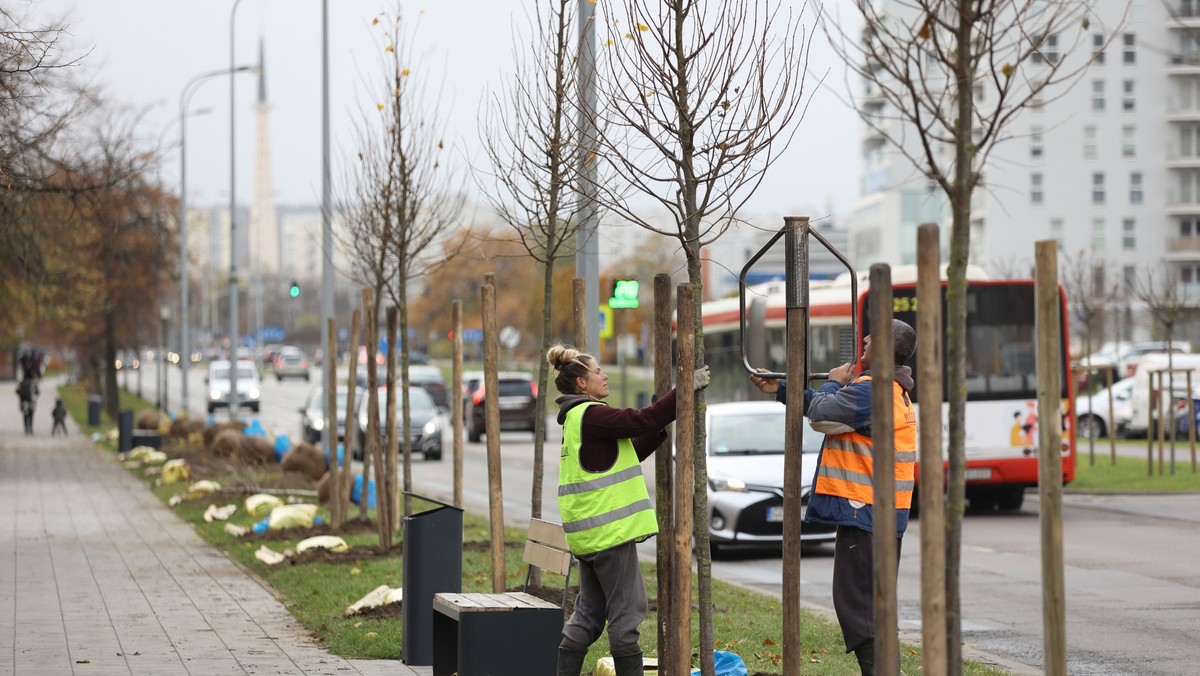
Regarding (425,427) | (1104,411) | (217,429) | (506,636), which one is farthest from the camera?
(1104,411)

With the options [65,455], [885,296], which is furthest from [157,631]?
[65,455]

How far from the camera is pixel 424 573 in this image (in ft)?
28.9

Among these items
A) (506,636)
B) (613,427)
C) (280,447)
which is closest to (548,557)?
(506,636)

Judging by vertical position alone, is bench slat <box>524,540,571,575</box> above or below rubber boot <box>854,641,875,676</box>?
above

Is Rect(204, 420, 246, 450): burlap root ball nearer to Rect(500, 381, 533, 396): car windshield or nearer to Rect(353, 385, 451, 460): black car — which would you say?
Rect(353, 385, 451, 460): black car

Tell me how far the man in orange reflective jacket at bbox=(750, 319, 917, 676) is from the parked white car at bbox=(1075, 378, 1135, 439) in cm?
3069

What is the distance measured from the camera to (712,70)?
24.1 ft

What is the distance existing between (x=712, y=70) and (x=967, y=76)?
2.44 metres

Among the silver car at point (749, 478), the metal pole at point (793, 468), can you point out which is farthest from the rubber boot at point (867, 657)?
the silver car at point (749, 478)

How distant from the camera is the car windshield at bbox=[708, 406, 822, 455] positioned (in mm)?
17094

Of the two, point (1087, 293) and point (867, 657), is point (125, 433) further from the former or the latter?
point (867, 657)

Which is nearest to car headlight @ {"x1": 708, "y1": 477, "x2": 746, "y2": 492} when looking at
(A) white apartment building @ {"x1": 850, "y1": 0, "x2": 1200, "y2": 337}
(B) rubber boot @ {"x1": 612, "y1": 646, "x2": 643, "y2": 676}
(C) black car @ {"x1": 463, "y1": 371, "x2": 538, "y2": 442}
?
(B) rubber boot @ {"x1": 612, "y1": 646, "x2": 643, "y2": 676}

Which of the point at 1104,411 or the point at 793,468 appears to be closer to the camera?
the point at 793,468

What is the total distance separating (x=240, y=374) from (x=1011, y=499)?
135 feet
